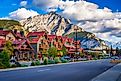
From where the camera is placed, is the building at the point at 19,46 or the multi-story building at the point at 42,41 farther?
the multi-story building at the point at 42,41

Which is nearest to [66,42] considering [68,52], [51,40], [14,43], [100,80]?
[68,52]

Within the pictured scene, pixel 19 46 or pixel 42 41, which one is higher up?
pixel 42 41

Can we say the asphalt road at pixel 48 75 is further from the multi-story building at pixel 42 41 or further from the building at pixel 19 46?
the multi-story building at pixel 42 41

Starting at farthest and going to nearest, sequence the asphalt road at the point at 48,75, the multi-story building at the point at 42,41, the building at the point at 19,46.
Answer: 1. the multi-story building at the point at 42,41
2. the building at the point at 19,46
3. the asphalt road at the point at 48,75

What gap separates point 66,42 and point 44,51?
1469 inches

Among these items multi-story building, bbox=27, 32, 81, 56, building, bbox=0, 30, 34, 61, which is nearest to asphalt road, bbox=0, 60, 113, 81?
building, bbox=0, 30, 34, 61

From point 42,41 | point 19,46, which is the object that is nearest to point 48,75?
point 19,46

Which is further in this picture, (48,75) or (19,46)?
(19,46)

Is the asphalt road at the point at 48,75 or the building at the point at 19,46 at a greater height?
the building at the point at 19,46

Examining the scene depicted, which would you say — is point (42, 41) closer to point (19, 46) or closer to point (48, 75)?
point (19, 46)

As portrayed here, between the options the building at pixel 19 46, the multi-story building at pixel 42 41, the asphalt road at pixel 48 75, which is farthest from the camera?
the multi-story building at pixel 42 41

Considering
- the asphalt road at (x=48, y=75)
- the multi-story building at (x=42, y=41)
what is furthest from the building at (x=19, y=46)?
the asphalt road at (x=48, y=75)

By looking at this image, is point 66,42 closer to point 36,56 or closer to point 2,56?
point 36,56

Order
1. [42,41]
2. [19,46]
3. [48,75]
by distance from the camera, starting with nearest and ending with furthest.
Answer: [48,75] → [19,46] → [42,41]
